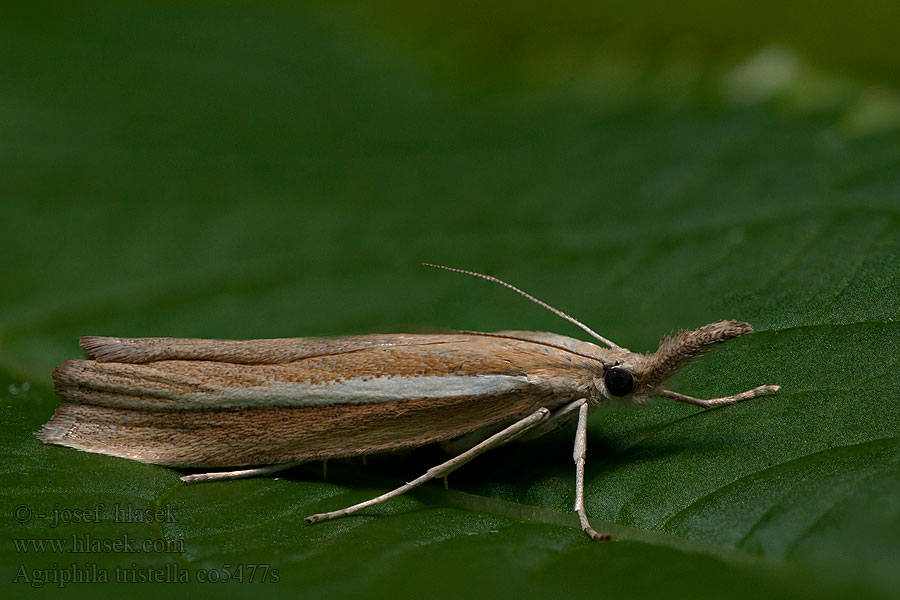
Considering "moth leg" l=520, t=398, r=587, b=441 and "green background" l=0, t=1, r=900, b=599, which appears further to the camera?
"moth leg" l=520, t=398, r=587, b=441

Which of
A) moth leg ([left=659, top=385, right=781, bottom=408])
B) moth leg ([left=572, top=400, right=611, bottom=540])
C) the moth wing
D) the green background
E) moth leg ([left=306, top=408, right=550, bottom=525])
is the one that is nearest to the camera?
the green background

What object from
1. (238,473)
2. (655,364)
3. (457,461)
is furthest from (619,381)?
(238,473)

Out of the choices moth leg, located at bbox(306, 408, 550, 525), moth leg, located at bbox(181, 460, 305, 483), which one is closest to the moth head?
moth leg, located at bbox(306, 408, 550, 525)

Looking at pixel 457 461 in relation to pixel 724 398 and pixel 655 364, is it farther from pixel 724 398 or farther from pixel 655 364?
pixel 724 398

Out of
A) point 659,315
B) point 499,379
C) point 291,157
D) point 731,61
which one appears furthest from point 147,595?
point 731,61

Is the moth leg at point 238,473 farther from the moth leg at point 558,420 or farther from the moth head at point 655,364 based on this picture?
the moth head at point 655,364

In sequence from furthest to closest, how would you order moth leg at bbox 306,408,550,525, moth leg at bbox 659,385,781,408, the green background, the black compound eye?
the black compound eye < moth leg at bbox 659,385,781,408 < moth leg at bbox 306,408,550,525 < the green background

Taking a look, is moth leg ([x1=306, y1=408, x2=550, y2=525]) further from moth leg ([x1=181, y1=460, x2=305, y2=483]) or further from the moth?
moth leg ([x1=181, y1=460, x2=305, y2=483])
